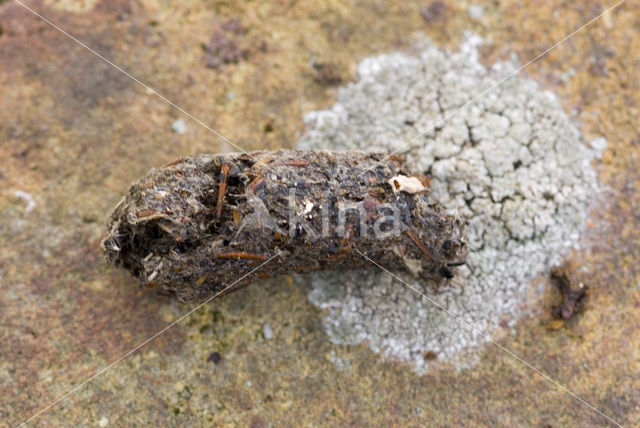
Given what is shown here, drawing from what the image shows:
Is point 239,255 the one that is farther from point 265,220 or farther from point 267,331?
point 267,331

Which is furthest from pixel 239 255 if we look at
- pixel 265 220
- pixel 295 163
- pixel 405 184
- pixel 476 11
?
pixel 476 11

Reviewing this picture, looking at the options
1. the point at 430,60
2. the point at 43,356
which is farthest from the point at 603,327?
the point at 43,356

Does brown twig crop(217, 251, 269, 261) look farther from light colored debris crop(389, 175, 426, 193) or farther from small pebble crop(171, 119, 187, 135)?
small pebble crop(171, 119, 187, 135)

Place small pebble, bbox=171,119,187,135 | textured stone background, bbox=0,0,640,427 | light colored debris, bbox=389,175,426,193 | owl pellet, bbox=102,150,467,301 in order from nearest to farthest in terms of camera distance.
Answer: owl pellet, bbox=102,150,467,301 → light colored debris, bbox=389,175,426,193 → textured stone background, bbox=0,0,640,427 → small pebble, bbox=171,119,187,135

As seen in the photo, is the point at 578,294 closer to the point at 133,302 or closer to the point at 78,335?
the point at 133,302

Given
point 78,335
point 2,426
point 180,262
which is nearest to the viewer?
point 180,262

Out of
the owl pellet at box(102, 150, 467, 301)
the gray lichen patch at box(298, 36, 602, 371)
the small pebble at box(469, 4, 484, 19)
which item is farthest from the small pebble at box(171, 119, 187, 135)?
the small pebble at box(469, 4, 484, 19)

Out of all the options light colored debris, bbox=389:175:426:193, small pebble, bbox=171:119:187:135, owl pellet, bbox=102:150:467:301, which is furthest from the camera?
small pebble, bbox=171:119:187:135
